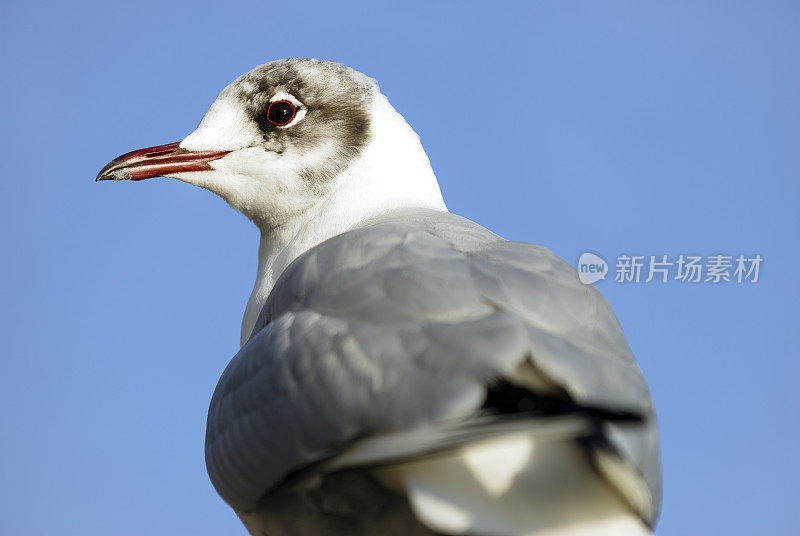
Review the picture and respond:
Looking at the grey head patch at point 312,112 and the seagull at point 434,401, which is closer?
the seagull at point 434,401

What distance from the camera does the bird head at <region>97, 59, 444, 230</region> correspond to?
10.1ft

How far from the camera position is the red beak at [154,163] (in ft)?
10.3

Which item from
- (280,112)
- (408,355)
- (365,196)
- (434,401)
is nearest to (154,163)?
(280,112)

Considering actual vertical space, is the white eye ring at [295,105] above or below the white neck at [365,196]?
above

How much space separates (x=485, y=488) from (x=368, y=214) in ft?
5.13

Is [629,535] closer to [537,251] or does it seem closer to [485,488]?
[485,488]

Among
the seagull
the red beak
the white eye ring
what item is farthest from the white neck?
the seagull

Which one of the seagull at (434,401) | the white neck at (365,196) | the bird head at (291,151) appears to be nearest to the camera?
the seagull at (434,401)

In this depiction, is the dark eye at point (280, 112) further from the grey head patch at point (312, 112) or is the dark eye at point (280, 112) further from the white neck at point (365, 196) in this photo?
the white neck at point (365, 196)

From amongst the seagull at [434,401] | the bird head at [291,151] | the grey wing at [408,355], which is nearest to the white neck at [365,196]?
the bird head at [291,151]

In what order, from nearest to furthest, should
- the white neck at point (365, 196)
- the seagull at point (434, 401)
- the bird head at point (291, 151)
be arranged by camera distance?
1. the seagull at point (434, 401)
2. the white neck at point (365, 196)
3. the bird head at point (291, 151)

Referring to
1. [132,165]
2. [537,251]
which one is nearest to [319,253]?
[537,251]

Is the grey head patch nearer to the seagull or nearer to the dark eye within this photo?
the dark eye

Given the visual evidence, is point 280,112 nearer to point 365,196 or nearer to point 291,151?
point 291,151
